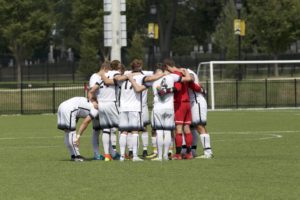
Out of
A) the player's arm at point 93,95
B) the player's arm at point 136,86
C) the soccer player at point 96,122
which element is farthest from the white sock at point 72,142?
the player's arm at point 136,86

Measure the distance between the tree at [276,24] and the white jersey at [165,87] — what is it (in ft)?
146

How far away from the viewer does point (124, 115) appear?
20172 millimetres

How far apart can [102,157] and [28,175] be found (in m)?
3.82

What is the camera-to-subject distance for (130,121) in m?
20.2

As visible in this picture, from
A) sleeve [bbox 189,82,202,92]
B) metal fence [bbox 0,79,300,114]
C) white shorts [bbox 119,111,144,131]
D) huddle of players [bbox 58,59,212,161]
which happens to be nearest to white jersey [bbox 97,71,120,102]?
huddle of players [bbox 58,59,212,161]

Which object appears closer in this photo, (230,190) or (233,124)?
(230,190)

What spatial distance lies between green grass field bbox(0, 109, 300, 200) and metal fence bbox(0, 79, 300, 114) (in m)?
21.2

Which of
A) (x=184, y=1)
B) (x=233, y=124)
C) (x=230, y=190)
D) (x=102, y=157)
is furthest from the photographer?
(x=184, y=1)

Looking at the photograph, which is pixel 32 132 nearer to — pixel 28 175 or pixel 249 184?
pixel 28 175

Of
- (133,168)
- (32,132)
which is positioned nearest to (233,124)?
(32,132)

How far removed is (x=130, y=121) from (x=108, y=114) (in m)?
0.67

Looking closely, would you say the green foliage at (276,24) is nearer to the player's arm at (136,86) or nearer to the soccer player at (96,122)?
the soccer player at (96,122)

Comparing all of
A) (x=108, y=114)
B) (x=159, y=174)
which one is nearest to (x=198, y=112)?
(x=108, y=114)

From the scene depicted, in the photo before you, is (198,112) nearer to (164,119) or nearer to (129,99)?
(164,119)
